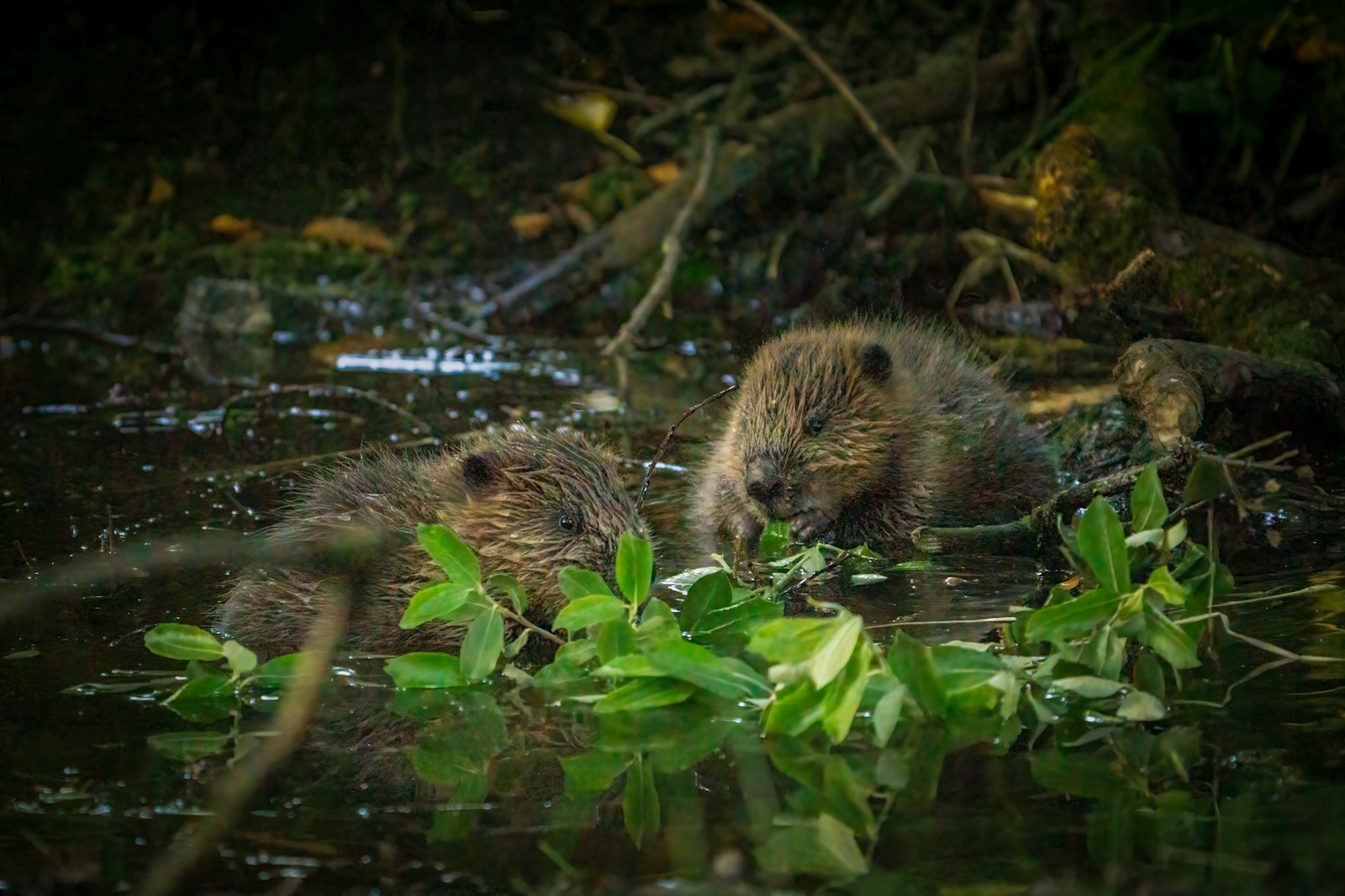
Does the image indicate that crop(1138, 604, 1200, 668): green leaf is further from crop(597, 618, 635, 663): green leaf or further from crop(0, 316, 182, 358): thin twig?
crop(0, 316, 182, 358): thin twig

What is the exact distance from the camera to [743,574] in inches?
197

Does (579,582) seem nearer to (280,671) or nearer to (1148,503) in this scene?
(280,671)

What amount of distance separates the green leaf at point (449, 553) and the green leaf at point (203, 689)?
0.59 metres

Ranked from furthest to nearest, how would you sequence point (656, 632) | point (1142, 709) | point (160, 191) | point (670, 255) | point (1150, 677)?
point (160, 191) → point (670, 255) → point (656, 632) → point (1150, 677) → point (1142, 709)

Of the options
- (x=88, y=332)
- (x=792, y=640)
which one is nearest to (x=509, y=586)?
(x=792, y=640)

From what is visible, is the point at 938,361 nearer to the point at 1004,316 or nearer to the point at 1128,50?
the point at 1004,316

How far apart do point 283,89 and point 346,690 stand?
780 cm

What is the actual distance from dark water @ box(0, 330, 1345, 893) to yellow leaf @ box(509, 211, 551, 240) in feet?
16.0

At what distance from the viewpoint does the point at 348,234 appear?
978cm

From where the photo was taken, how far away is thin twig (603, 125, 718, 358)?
759cm

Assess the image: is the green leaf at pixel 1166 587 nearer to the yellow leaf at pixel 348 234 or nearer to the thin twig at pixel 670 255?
the thin twig at pixel 670 255

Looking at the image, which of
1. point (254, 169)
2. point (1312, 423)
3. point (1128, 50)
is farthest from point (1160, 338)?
point (254, 169)

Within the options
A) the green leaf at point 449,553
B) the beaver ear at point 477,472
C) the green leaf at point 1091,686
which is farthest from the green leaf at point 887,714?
the beaver ear at point 477,472

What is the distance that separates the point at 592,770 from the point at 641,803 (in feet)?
0.78
